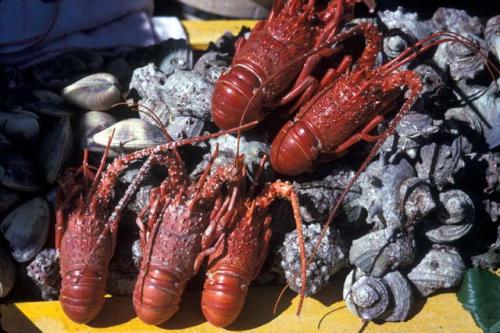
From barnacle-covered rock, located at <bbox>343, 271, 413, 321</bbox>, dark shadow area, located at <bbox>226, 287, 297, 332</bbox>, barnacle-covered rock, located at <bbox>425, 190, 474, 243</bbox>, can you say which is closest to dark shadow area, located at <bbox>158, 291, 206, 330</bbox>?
dark shadow area, located at <bbox>226, 287, 297, 332</bbox>

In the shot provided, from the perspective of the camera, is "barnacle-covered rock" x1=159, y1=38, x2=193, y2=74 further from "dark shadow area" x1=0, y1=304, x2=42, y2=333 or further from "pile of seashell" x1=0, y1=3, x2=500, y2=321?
"dark shadow area" x1=0, y1=304, x2=42, y2=333

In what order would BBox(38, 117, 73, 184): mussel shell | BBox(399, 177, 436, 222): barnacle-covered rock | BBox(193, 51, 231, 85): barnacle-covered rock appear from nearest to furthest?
BBox(399, 177, 436, 222): barnacle-covered rock
BBox(38, 117, 73, 184): mussel shell
BBox(193, 51, 231, 85): barnacle-covered rock

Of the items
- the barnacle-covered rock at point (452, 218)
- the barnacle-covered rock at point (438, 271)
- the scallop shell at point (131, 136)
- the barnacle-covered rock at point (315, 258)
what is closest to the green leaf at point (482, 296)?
the barnacle-covered rock at point (438, 271)

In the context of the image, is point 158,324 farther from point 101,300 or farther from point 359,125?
point 359,125

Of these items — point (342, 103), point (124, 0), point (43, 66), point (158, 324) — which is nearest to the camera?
point (158, 324)

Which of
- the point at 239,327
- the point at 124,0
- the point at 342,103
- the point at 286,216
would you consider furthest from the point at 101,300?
the point at 124,0

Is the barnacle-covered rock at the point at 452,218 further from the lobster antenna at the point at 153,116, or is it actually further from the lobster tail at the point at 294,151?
the lobster antenna at the point at 153,116

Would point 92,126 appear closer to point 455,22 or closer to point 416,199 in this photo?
point 416,199
